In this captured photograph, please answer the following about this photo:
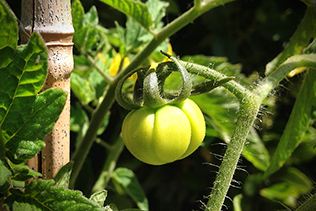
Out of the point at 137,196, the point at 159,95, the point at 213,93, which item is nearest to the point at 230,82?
the point at 159,95

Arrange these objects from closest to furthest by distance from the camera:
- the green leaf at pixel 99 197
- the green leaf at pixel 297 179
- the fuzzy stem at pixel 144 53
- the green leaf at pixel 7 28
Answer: the green leaf at pixel 7 28, the green leaf at pixel 99 197, the fuzzy stem at pixel 144 53, the green leaf at pixel 297 179

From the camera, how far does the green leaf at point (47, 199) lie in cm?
41

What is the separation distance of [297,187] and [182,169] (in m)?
0.47

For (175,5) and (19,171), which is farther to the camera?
(175,5)

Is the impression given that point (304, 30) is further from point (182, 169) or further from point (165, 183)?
point (165, 183)

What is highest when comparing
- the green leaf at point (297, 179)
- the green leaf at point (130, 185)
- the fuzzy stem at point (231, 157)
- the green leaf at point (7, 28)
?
the green leaf at point (7, 28)

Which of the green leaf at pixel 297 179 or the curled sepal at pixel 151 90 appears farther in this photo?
the green leaf at pixel 297 179

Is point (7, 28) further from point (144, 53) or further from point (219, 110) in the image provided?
point (219, 110)

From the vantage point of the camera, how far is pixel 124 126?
530mm

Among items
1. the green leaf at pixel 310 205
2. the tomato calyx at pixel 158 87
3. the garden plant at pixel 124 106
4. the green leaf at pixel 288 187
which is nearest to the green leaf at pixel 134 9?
the garden plant at pixel 124 106

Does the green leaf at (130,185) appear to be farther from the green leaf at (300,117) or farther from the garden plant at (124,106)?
the green leaf at (300,117)

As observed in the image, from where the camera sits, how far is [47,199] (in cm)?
42

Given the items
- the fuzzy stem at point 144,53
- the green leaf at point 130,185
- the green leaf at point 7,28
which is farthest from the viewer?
the green leaf at point 130,185

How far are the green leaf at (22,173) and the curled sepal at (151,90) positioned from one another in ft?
0.58
